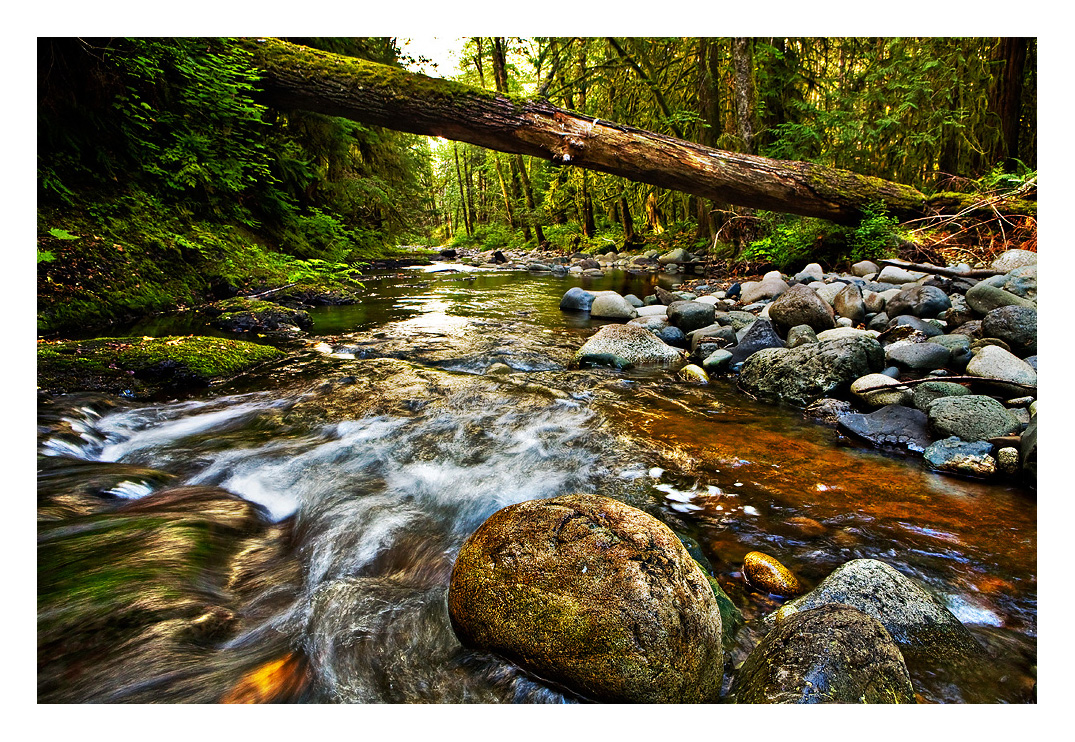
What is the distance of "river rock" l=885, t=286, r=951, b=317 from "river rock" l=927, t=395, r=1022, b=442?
236cm

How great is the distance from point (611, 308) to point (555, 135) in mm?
2639

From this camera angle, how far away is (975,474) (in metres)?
2.93

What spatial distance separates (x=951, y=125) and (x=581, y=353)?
8410mm

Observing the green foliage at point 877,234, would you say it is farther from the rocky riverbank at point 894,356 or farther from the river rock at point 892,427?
the river rock at point 892,427

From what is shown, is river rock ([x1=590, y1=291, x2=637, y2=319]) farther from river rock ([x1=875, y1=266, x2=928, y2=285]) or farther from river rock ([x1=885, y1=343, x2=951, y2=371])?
river rock ([x1=885, y1=343, x2=951, y2=371])

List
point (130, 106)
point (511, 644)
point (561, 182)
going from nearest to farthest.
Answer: point (511, 644), point (130, 106), point (561, 182)

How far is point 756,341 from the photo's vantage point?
5266 mm

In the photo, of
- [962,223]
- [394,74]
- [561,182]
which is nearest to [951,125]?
[962,223]

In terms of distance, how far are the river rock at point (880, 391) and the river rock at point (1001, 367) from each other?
1.68 ft

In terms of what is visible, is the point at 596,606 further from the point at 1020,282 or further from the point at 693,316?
the point at 1020,282

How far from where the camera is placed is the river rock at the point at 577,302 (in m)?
8.31

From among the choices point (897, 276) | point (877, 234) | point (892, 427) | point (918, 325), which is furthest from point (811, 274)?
point (892, 427)

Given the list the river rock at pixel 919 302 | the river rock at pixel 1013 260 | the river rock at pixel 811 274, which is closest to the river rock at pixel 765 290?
the river rock at pixel 811 274
